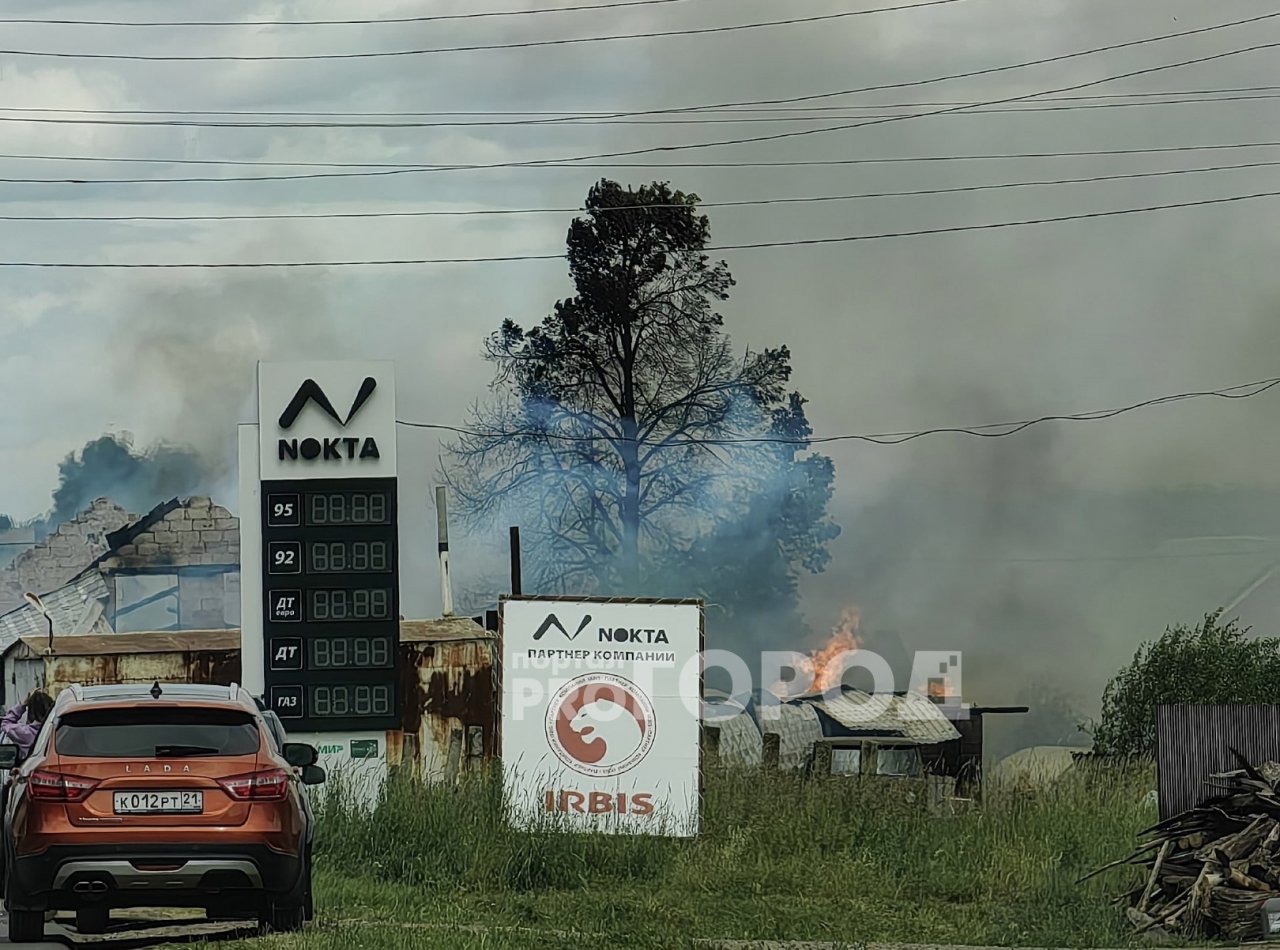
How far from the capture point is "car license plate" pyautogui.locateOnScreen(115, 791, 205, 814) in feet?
42.0

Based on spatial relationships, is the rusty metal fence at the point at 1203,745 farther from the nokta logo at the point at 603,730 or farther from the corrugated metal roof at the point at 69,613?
the corrugated metal roof at the point at 69,613

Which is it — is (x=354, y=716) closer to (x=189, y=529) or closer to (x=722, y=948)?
(x=722, y=948)

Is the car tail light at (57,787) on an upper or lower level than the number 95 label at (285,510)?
lower

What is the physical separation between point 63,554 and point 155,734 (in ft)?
207

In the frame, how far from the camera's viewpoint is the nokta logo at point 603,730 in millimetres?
18812

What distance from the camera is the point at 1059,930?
48.0 ft

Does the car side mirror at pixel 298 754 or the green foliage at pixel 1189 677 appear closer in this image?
the car side mirror at pixel 298 754

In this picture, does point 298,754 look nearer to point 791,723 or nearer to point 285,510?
point 285,510

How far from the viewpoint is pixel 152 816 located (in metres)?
12.8

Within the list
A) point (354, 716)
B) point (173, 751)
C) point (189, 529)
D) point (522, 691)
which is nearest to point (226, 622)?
point (189, 529)

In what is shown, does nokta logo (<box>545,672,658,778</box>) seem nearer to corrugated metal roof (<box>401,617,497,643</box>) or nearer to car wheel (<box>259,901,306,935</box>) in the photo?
car wheel (<box>259,901,306,935</box>)

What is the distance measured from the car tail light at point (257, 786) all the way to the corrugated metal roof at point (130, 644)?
21207 mm

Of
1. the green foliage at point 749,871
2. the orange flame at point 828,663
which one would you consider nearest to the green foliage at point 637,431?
the orange flame at point 828,663

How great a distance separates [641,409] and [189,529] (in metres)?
21.4
